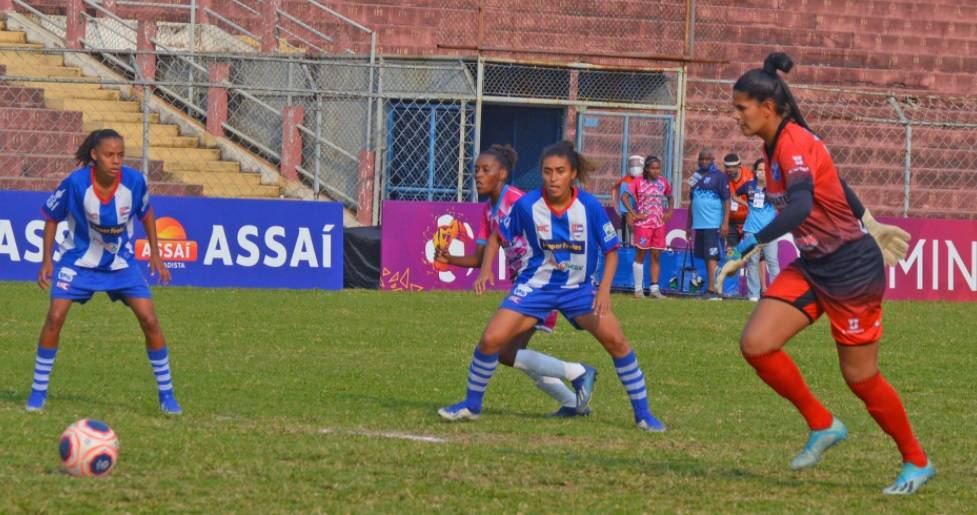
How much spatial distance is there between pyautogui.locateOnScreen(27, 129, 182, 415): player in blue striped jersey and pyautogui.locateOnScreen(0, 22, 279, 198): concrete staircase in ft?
45.8

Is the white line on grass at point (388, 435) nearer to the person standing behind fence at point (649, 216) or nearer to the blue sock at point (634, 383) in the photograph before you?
the blue sock at point (634, 383)

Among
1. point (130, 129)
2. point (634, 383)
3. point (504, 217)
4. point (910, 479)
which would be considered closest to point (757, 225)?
point (130, 129)

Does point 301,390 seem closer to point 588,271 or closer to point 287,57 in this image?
point 588,271

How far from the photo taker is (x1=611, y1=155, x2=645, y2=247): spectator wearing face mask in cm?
2173

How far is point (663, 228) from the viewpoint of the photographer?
2152cm

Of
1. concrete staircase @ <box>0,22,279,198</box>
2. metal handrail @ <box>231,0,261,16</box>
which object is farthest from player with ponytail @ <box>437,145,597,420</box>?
metal handrail @ <box>231,0,261,16</box>

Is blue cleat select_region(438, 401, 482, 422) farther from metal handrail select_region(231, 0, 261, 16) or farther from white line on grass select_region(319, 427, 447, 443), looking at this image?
metal handrail select_region(231, 0, 261, 16)

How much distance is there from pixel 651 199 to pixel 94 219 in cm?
1285

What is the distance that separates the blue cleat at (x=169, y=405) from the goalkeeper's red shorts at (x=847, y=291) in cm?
389

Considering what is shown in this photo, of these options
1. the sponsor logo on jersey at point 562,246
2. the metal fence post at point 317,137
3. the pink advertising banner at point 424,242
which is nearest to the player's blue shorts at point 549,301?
the sponsor logo on jersey at point 562,246

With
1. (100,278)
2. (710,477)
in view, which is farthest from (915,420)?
(100,278)

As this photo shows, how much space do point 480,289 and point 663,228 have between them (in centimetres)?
1217

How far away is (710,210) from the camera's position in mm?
21250

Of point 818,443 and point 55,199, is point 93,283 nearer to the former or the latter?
point 55,199
